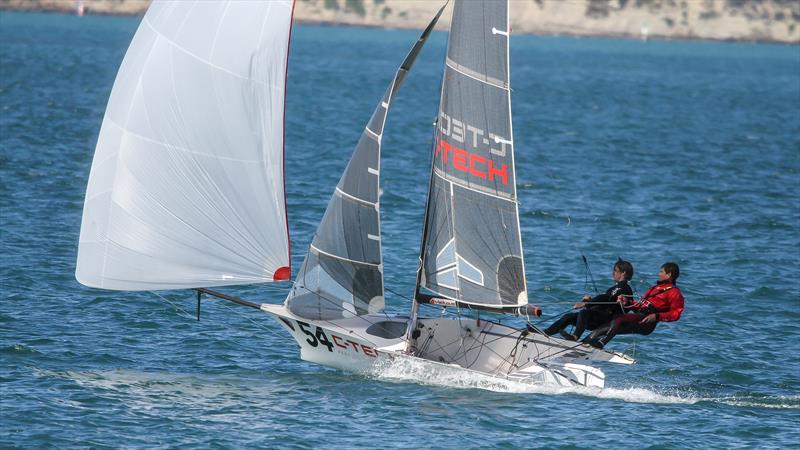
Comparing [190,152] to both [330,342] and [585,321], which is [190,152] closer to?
[330,342]

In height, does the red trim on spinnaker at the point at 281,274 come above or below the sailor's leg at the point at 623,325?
above

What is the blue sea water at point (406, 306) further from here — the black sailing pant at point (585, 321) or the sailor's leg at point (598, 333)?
the black sailing pant at point (585, 321)

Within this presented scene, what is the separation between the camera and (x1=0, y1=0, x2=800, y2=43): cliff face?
534ft

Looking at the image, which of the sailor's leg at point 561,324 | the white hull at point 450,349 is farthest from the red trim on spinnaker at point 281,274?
the sailor's leg at point 561,324

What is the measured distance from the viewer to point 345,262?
65.8ft

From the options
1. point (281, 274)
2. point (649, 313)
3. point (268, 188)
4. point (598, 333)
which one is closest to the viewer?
point (268, 188)

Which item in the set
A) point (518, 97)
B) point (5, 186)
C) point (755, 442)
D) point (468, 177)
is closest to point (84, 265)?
point (468, 177)

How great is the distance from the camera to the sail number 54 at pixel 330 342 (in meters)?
19.8

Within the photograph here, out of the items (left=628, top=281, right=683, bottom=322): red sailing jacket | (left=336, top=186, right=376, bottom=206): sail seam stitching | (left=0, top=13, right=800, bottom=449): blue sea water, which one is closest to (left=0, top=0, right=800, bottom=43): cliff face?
(left=0, top=13, right=800, bottom=449): blue sea water

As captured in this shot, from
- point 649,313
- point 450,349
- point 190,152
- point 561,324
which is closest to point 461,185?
point 450,349

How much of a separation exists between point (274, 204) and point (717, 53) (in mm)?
140560

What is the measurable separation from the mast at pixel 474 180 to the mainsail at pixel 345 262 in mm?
813

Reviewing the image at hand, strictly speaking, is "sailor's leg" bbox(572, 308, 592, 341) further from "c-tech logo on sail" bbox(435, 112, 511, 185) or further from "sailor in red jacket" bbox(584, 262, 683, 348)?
"c-tech logo on sail" bbox(435, 112, 511, 185)

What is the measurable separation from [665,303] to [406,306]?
704cm
